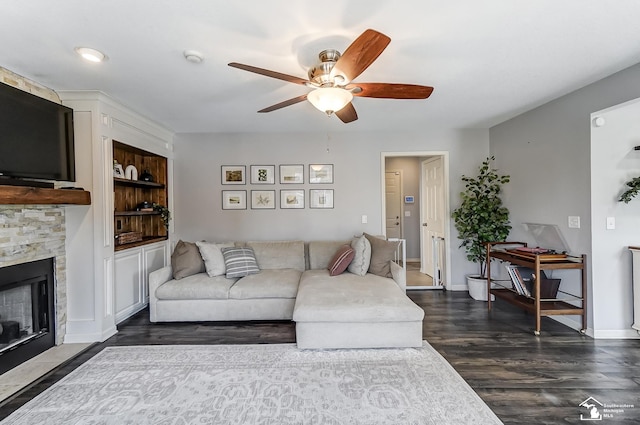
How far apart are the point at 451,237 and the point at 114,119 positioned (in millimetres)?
4627

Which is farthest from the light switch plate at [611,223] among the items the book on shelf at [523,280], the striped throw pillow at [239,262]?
the striped throw pillow at [239,262]

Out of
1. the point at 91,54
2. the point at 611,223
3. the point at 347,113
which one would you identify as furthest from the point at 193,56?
the point at 611,223

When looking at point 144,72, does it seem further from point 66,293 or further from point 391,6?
point 66,293

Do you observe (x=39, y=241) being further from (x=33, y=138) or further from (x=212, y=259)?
(x=212, y=259)

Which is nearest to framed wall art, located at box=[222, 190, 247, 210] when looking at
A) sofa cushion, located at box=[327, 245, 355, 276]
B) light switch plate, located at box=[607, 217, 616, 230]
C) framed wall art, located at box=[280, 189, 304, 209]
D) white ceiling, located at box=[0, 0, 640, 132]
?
framed wall art, located at box=[280, 189, 304, 209]

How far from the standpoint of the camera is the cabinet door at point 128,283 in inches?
130

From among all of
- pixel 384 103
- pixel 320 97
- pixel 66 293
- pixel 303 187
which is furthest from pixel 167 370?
pixel 384 103

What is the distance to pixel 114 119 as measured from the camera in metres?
3.17

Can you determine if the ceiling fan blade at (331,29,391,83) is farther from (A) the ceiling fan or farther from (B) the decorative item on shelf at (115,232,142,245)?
(B) the decorative item on shelf at (115,232,142,245)

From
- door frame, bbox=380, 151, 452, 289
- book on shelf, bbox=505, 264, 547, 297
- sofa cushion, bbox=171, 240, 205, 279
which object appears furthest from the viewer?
door frame, bbox=380, 151, 452, 289

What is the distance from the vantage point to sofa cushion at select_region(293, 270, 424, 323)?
2.59 meters

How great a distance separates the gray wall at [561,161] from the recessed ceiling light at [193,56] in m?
3.53

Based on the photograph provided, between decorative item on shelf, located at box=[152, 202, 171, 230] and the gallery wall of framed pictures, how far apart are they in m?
0.77

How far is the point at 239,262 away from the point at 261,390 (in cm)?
181
